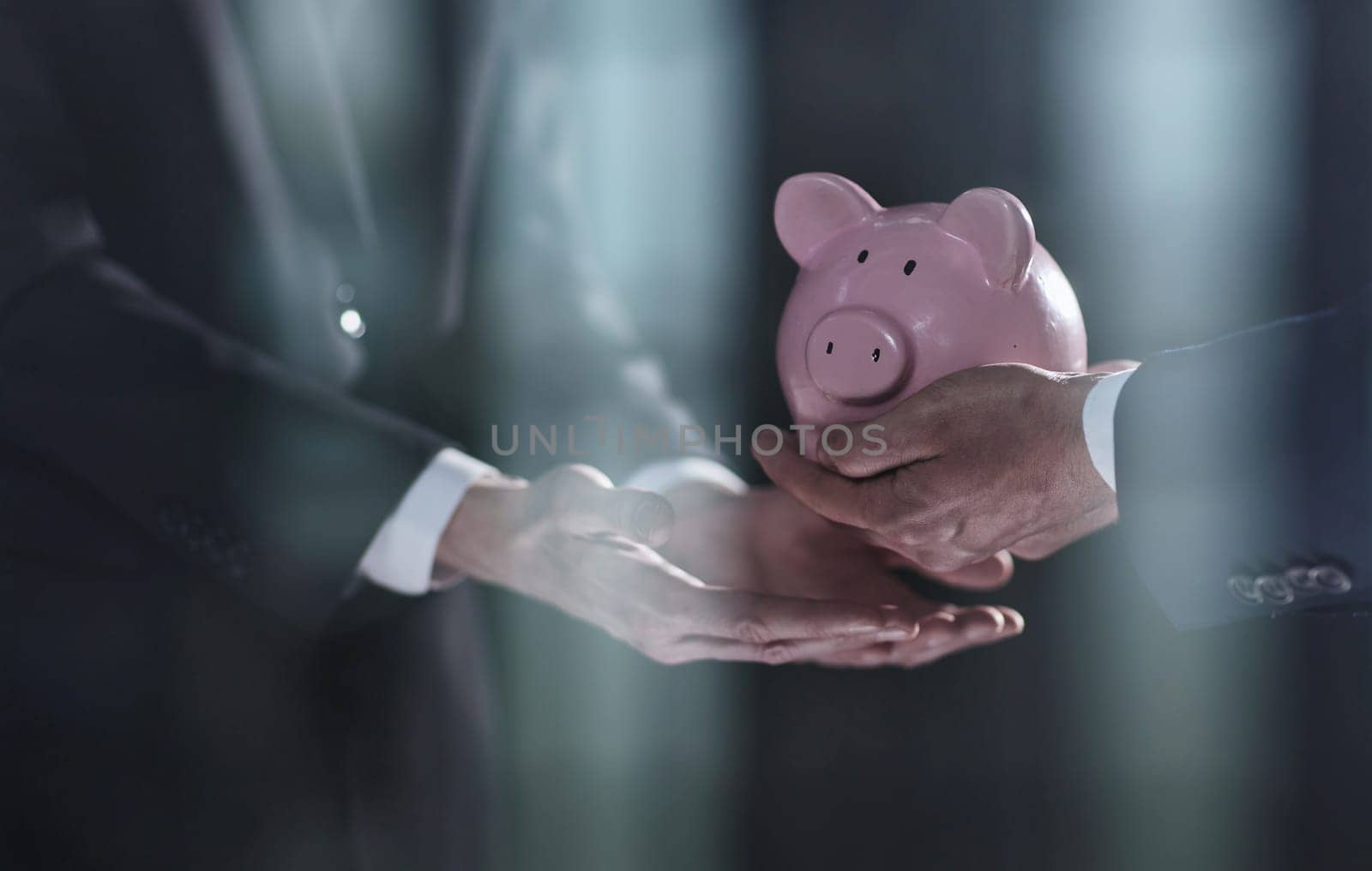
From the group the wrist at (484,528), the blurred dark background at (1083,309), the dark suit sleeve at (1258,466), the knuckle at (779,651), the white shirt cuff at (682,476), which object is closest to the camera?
the dark suit sleeve at (1258,466)

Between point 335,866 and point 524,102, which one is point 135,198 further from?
point 335,866

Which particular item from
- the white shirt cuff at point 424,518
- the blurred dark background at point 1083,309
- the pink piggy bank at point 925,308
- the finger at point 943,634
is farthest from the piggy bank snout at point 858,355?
the blurred dark background at point 1083,309

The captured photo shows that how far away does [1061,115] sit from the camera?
1467mm

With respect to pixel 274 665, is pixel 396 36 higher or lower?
higher

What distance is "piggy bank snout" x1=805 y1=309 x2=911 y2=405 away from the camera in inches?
25.0

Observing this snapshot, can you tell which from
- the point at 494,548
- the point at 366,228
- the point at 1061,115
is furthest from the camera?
the point at 1061,115

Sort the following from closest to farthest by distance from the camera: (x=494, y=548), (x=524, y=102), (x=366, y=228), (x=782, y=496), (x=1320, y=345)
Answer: (x=1320, y=345), (x=494, y=548), (x=782, y=496), (x=366, y=228), (x=524, y=102)

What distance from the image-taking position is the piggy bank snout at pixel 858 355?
25.0 inches

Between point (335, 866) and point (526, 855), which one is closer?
point (335, 866)

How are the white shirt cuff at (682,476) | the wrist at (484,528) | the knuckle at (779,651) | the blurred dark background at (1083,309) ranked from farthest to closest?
the blurred dark background at (1083,309) < the white shirt cuff at (682,476) < the wrist at (484,528) < the knuckle at (779,651)

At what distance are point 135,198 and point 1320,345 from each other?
1050mm

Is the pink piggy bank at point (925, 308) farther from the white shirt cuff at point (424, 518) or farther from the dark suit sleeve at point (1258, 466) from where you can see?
the white shirt cuff at point (424, 518)

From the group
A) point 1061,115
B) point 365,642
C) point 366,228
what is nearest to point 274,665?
point 365,642

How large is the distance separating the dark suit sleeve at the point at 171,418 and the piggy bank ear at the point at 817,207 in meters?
0.41
